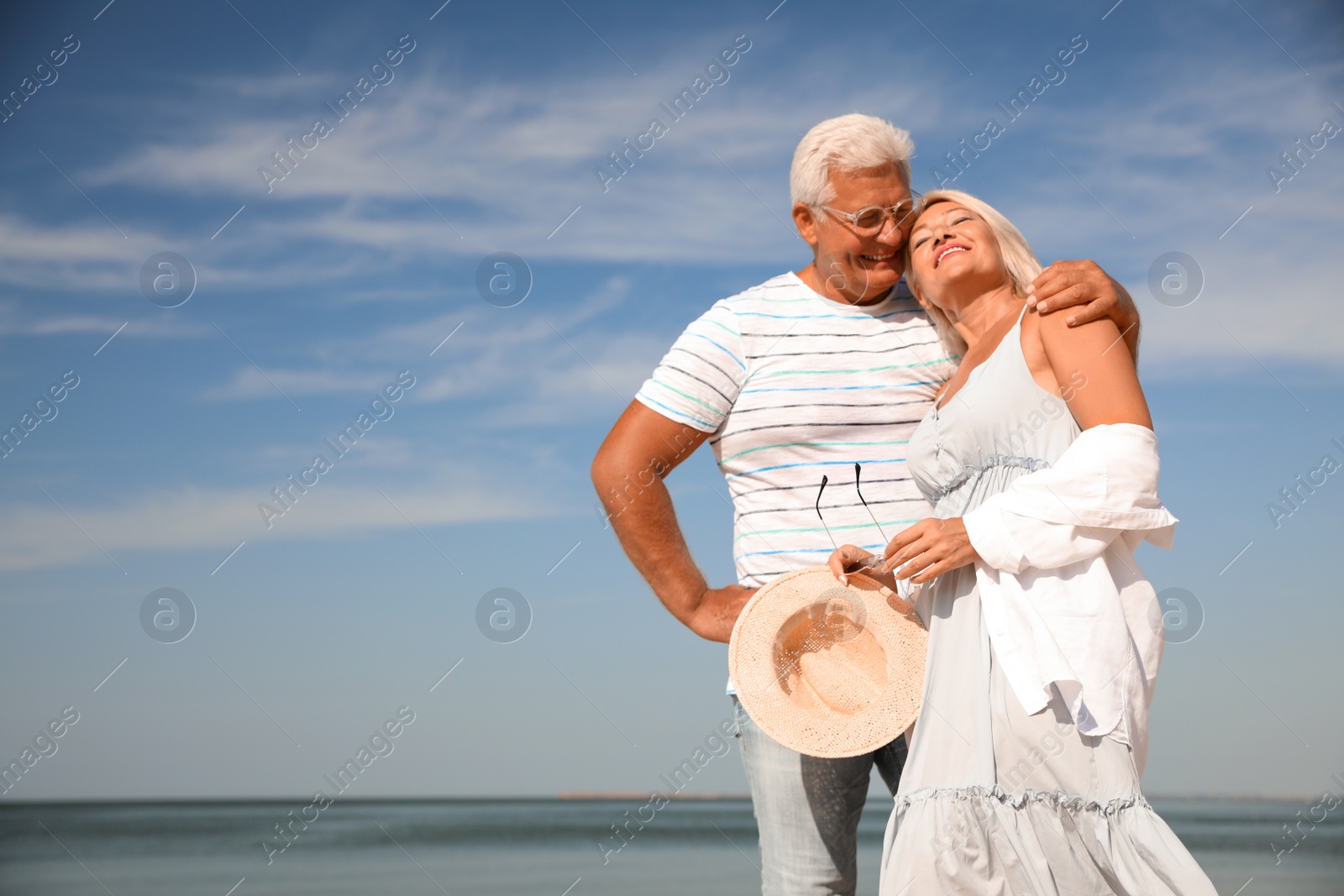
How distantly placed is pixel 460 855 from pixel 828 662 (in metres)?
19.3

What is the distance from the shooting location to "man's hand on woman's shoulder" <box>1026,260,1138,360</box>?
2611 mm

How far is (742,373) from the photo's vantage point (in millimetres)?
3381

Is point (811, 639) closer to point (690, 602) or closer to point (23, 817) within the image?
point (690, 602)

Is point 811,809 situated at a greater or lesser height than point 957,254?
lesser

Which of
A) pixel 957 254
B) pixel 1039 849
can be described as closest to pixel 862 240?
pixel 957 254

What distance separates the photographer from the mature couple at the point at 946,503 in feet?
8.04

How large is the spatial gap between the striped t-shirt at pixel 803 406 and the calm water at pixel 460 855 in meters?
10.9

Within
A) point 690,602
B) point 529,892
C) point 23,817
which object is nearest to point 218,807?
point 23,817

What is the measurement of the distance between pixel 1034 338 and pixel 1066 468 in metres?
0.40

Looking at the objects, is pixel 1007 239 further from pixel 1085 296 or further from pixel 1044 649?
pixel 1044 649

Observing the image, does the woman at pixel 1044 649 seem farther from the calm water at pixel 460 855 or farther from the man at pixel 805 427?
the calm water at pixel 460 855

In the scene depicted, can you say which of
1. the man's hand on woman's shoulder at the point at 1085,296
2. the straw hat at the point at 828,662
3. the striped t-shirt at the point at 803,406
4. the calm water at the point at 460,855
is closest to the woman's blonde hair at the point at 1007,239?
the man's hand on woman's shoulder at the point at 1085,296

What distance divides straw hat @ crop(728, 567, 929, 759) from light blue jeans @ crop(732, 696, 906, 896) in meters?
0.29

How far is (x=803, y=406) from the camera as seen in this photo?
10.7 feet
